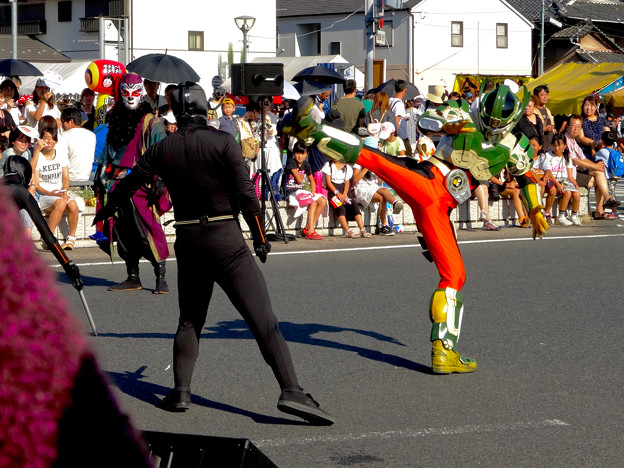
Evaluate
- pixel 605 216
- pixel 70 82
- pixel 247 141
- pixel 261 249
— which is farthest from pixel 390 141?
pixel 70 82

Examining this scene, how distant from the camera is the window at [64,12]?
167 feet

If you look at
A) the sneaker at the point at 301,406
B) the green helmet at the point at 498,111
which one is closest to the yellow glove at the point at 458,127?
the green helmet at the point at 498,111

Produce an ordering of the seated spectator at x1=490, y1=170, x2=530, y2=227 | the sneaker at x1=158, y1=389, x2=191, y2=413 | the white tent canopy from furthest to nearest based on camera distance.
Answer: the white tent canopy, the seated spectator at x1=490, y1=170, x2=530, y2=227, the sneaker at x1=158, y1=389, x2=191, y2=413

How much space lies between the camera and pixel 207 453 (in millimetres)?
1813

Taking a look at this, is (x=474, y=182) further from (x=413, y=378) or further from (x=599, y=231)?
(x=599, y=231)

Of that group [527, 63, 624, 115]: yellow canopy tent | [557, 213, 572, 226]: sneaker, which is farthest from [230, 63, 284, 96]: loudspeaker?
[527, 63, 624, 115]: yellow canopy tent

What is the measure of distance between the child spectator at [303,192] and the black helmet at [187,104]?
7.81 m

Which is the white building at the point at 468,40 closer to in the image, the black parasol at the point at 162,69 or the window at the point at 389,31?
the window at the point at 389,31

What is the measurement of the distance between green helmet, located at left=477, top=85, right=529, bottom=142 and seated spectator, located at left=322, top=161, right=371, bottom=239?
6782 millimetres

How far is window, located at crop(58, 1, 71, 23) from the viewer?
50.9m

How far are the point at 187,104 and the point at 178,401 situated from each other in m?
1.60

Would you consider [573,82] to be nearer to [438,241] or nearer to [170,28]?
[438,241]

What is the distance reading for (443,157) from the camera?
6652mm

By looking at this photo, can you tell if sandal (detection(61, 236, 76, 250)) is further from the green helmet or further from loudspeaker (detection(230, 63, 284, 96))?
the green helmet
